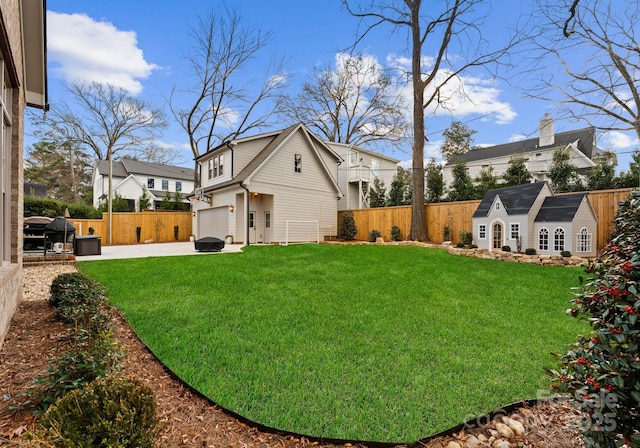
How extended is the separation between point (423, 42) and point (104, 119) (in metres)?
19.3

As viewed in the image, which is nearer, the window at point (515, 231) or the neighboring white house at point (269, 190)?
the window at point (515, 231)

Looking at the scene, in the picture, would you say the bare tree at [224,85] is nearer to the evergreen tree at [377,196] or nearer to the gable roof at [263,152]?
the gable roof at [263,152]

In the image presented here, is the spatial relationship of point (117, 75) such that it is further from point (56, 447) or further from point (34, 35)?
point (56, 447)

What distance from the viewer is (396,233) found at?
14.6 m

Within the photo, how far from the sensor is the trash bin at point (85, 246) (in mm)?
11445

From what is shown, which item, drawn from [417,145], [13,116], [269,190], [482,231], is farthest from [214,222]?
[482,231]

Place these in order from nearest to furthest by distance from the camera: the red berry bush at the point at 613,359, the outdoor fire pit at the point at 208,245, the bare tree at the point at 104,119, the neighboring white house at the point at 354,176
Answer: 1. the red berry bush at the point at 613,359
2. the outdoor fire pit at the point at 208,245
3. the bare tree at the point at 104,119
4. the neighboring white house at the point at 354,176

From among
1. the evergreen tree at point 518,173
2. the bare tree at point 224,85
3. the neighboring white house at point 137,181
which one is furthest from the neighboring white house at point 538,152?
the neighboring white house at point 137,181

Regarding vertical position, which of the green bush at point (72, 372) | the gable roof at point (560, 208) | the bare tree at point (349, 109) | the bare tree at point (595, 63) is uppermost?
the bare tree at point (349, 109)

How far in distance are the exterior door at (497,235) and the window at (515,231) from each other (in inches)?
17.4

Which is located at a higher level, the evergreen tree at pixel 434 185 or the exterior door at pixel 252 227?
the evergreen tree at pixel 434 185

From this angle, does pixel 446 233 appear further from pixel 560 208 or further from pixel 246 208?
pixel 246 208

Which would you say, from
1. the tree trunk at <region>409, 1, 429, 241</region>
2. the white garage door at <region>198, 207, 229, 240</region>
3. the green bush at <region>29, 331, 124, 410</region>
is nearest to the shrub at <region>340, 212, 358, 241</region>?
the tree trunk at <region>409, 1, 429, 241</region>

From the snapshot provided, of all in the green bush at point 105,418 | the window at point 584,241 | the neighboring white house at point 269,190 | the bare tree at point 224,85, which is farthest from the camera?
the bare tree at point 224,85
